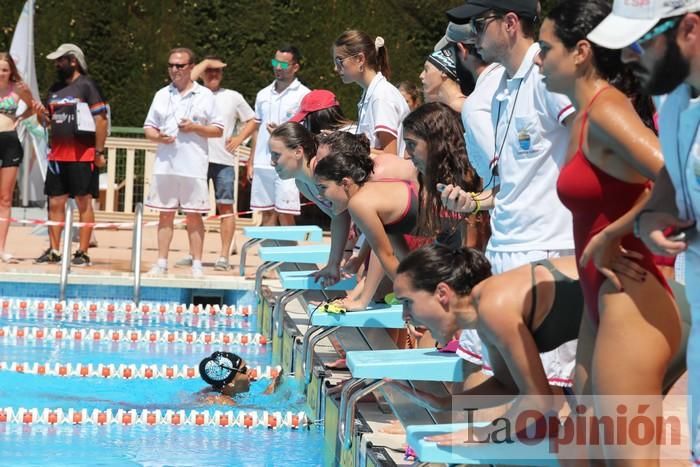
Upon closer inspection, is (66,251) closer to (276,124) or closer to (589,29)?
(276,124)

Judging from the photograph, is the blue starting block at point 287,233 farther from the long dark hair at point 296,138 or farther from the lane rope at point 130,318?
the long dark hair at point 296,138

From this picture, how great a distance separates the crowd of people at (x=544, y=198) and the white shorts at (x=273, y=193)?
300 centimetres

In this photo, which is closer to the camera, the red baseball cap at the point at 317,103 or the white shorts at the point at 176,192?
the red baseball cap at the point at 317,103

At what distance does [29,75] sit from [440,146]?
385 inches

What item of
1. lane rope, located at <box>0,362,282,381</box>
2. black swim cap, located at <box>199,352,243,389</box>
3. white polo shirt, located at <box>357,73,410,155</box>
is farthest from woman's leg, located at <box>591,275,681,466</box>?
lane rope, located at <box>0,362,282,381</box>

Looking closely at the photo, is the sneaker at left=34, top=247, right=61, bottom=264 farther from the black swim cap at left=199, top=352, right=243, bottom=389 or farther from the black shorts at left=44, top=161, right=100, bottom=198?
the black swim cap at left=199, top=352, right=243, bottom=389

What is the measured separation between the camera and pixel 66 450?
252 inches

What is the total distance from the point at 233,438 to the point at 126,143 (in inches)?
321

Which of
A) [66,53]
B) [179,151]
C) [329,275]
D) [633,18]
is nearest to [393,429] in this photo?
[329,275]

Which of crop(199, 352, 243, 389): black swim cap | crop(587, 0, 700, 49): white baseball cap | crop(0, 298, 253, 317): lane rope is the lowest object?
crop(0, 298, 253, 317): lane rope

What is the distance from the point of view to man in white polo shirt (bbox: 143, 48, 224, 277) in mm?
10547

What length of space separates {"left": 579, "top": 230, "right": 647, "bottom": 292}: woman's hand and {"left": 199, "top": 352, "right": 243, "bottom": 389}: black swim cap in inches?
161

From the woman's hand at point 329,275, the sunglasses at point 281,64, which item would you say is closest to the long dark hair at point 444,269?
the woman's hand at point 329,275

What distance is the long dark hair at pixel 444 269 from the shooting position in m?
3.96
